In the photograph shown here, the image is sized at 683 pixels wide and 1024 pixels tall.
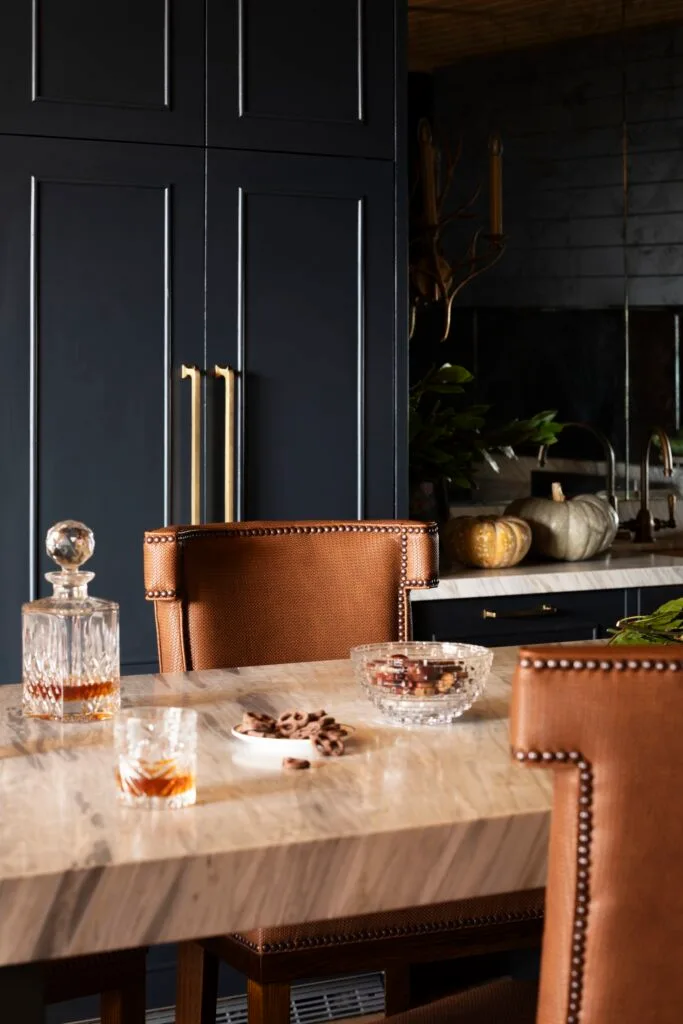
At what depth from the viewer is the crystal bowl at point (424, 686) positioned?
152cm

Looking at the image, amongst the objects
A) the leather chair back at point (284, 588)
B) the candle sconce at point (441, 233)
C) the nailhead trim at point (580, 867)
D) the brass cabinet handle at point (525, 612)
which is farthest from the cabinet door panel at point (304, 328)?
the nailhead trim at point (580, 867)

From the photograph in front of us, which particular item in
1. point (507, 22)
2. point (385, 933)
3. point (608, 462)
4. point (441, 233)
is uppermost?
point (507, 22)

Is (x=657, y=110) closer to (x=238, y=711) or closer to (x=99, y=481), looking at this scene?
(x=99, y=481)

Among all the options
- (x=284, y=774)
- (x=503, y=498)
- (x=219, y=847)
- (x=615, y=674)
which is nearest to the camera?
(x=615, y=674)

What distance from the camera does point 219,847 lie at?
42.8 inches

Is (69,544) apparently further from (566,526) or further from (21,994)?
(566,526)

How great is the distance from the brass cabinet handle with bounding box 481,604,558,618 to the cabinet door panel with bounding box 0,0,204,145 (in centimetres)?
126

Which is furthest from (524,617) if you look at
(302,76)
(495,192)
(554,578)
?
(302,76)

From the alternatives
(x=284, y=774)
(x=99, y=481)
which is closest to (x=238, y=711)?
(x=284, y=774)

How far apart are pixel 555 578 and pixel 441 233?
1112 mm

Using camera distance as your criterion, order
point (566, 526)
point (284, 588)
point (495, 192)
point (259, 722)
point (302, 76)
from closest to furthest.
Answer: point (259, 722) < point (284, 588) < point (302, 76) < point (566, 526) < point (495, 192)

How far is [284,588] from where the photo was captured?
2.16 metres

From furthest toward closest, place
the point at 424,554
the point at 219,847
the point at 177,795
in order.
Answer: the point at 424,554, the point at 177,795, the point at 219,847

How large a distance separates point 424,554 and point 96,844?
1140mm
